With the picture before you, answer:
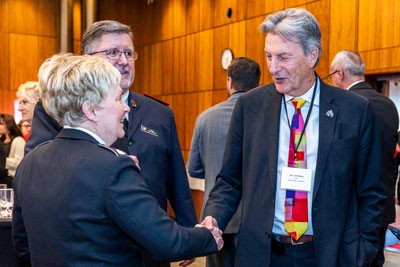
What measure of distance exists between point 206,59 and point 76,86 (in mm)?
7788

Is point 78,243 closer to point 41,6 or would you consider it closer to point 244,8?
point 244,8

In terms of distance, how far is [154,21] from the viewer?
415 inches

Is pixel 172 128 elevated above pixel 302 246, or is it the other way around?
pixel 172 128

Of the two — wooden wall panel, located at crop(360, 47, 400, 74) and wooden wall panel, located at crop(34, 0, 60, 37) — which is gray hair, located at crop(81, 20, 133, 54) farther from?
wooden wall panel, located at crop(34, 0, 60, 37)

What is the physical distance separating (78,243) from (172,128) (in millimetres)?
976

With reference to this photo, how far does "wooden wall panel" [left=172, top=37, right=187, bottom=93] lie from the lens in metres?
9.74

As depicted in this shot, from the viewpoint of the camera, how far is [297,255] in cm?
189

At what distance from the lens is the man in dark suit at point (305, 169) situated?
1874 millimetres

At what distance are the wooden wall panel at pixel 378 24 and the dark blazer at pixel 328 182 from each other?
4259 mm

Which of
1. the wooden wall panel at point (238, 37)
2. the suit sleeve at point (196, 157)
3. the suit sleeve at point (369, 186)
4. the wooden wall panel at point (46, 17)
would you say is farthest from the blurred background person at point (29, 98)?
the wooden wall panel at point (46, 17)

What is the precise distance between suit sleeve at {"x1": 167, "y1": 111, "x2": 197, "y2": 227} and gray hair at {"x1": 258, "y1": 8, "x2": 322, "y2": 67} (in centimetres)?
64

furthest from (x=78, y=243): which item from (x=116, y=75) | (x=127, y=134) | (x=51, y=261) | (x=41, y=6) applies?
(x=41, y=6)

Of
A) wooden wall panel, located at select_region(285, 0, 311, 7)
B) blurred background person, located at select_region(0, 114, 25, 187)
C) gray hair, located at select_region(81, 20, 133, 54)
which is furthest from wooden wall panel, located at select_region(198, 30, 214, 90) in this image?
gray hair, located at select_region(81, 20, 133, 54)

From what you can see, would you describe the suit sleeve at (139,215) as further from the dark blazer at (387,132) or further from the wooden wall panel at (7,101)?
the wooden wall panel at (7,101)
